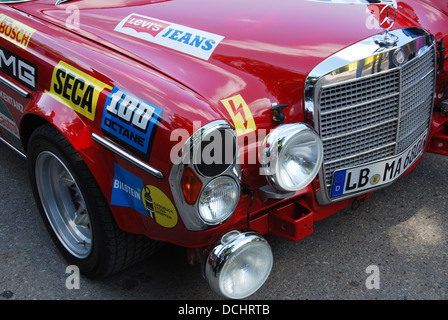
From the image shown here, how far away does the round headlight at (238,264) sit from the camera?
1.87 meters

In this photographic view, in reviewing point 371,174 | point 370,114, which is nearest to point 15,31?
point 370,114

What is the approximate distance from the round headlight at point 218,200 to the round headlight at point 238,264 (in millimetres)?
90

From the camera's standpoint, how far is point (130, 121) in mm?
1994

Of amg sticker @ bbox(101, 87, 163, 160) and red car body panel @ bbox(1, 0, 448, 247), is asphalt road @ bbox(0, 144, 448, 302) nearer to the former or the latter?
red car body panel @ bbox(1, 0, 448, 247)

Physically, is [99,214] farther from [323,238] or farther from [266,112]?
[323,238]

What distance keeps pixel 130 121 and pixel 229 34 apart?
762 mm

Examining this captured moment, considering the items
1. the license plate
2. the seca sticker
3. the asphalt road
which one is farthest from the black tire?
the license plate

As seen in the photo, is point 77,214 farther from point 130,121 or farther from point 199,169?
point 199,169

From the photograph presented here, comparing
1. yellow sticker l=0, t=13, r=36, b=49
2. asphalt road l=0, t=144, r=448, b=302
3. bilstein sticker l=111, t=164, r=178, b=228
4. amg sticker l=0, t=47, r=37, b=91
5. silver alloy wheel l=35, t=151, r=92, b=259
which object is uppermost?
yellow sticker l=0, t=13, r=36, b=49

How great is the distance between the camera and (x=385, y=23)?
7.96ft

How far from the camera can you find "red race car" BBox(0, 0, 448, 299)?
6.29 feet

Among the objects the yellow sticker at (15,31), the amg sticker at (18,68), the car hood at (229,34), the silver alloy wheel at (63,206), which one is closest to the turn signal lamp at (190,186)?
the car hood at (229,34)

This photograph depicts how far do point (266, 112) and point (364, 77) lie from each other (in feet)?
1.58

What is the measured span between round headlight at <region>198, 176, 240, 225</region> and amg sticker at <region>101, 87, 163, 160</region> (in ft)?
0.93
